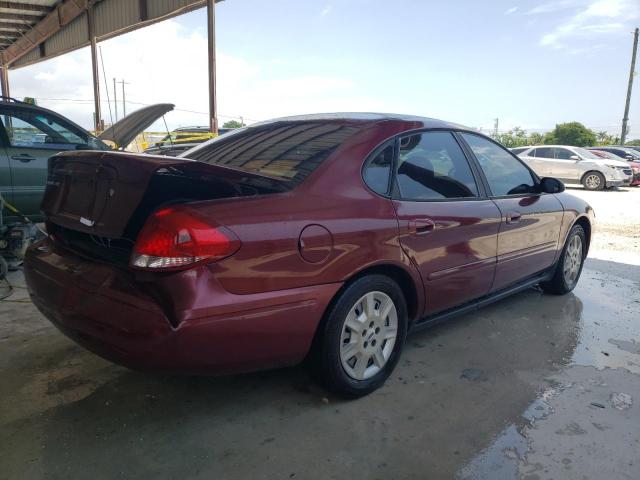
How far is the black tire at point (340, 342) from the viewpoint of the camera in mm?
2432

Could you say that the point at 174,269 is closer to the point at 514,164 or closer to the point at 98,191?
the point at 98,191

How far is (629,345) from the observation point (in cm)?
348

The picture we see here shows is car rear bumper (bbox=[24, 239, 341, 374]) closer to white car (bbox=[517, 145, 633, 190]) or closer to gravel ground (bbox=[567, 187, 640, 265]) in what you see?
gravel ground (bbox=[567, 187, 640, 265])

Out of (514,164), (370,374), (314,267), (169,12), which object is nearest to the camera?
(314,267)

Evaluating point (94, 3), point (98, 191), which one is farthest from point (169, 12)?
point (98, 191)

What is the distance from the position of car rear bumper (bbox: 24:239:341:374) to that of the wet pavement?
0.39 meters

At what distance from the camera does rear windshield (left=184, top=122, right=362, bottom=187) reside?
2514mm

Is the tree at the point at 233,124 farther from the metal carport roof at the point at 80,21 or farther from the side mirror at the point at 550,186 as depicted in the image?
the side mirror at the point at 550,186

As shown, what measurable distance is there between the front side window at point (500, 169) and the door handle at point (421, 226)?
0.86m

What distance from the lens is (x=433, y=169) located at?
3.08m

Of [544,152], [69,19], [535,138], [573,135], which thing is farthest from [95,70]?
[535,138]

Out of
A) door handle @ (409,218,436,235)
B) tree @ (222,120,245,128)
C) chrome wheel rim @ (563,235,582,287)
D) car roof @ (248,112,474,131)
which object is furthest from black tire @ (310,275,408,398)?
tree @ (222,120,245,128)

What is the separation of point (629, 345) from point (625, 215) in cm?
783

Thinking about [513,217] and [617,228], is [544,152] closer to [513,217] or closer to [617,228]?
[617,228]
